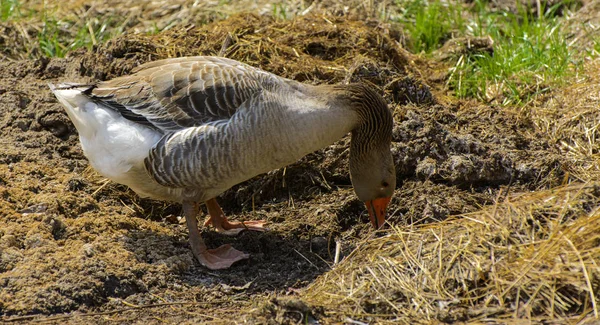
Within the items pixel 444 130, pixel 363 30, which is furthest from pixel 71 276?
pixel 363 30

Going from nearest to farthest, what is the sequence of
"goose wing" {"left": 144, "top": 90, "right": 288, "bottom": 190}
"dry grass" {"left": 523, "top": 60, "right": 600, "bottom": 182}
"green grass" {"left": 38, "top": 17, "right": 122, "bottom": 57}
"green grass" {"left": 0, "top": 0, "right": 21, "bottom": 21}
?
"goose wing" {"left": 144, "top": 90, "right": 288, "bottom": 190}, "dry grass" {"left": 523, "top": 60, "right": 600, "bottom": 182}, "green grass" {"left": 38, "top": 17, "right": 122, "bottom": 57}, "green grass" {"left": 0, "top": 0, "right": 21, "bottom": 21}

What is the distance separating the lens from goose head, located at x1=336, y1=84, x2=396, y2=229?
19.4 ft

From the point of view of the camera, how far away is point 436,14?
9555 mm

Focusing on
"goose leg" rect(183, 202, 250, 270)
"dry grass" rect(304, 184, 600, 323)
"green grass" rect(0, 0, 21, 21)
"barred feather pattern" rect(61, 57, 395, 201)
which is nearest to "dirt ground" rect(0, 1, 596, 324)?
"goose leg" rect(183, 202, 250, 270)

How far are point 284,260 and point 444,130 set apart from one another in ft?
6.13

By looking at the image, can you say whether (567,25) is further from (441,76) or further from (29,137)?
(29,137)

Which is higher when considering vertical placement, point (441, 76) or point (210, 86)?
point (210, 86)

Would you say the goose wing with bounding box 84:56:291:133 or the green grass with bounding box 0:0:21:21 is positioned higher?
the goose wing with bounding box 84:56:291:133

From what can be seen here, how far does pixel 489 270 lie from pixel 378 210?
1.52 metres

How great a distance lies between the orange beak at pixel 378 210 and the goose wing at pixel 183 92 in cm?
120

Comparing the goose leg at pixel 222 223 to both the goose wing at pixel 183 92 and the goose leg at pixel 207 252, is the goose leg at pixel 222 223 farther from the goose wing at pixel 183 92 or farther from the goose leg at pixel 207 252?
the goose wing at pixel 183 92

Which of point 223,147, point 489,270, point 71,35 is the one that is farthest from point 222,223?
point 71,35

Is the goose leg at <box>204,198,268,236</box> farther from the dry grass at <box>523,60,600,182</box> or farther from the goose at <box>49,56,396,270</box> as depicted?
the dry grass at <box>523,60,600,182</box>

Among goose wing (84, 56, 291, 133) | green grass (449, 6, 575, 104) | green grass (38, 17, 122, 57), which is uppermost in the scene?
goose wing (84, 56, 291, 133)
